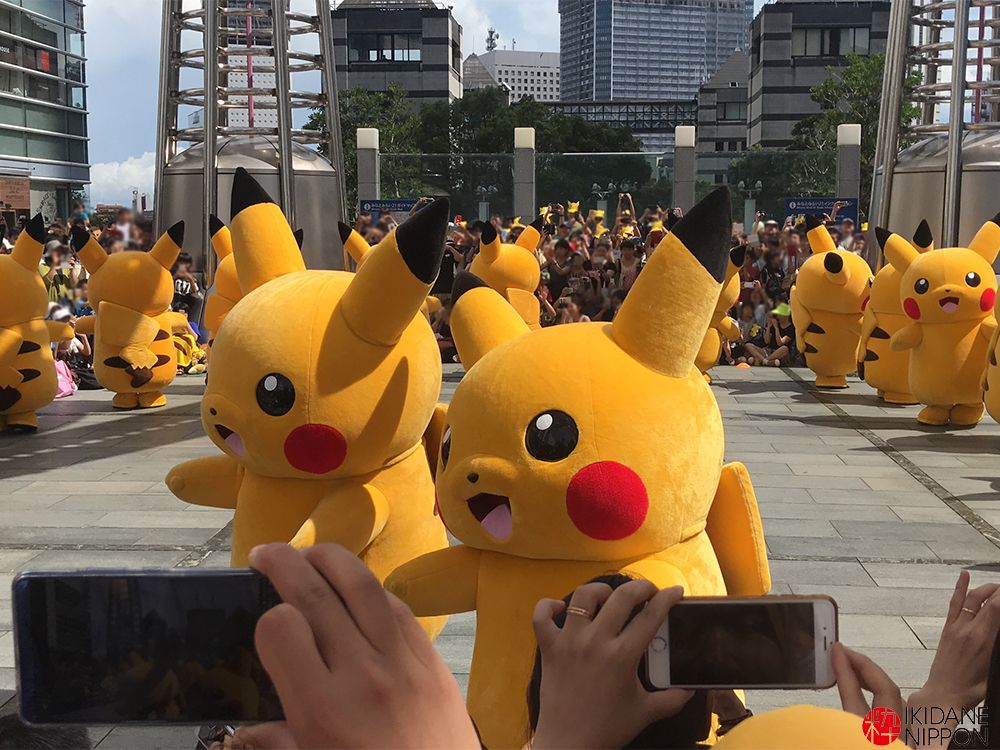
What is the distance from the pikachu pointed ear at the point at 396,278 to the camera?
351cm

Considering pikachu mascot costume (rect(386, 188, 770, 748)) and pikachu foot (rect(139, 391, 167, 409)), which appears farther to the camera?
pikachu foot (rect(139, 391, 167, 409))

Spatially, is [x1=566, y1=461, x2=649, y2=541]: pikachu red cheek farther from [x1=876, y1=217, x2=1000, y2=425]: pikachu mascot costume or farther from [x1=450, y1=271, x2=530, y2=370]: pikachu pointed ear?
[x1=876, y1=217, x2=1000, y2=425]: pikachu mascot costume

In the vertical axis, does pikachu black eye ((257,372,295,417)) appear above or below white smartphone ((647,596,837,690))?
below

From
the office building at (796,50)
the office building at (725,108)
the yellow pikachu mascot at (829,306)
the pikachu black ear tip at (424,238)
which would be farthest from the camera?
the office building at (725,108)

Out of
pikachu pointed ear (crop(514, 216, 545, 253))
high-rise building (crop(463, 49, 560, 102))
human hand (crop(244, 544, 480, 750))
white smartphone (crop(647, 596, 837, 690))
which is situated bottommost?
white smartphone (crop(647, 596, 837, 690))

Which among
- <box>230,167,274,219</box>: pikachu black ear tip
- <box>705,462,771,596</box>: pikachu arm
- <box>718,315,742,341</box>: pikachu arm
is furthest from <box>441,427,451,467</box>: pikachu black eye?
<box>718,315,742,341</box>: pikachu arm

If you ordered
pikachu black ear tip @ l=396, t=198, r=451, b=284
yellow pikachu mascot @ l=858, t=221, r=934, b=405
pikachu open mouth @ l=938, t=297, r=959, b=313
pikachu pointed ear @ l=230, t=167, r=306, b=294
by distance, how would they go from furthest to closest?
yellow pikachu mascot @ l=858, t=221, r=934, b=405
pikachu open mouth @ l=938, t=297, r=959, b=313
pikachu pointed ear @ l=230, t=167, r=306, b=294
pikachu black ear tip @ l=396, t=198, r=451, b=284

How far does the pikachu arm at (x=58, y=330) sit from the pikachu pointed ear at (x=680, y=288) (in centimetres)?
803

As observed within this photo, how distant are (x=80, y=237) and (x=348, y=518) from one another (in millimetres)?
A: 7633

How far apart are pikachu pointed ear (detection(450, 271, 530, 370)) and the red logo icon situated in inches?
90.1

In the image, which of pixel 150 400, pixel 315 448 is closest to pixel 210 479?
pixel 315 448

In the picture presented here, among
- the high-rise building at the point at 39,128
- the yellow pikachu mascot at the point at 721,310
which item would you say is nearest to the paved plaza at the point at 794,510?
the yellow pikachu mascot at the point at 721,310

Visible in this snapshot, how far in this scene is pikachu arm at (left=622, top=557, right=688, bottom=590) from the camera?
2.87 meters

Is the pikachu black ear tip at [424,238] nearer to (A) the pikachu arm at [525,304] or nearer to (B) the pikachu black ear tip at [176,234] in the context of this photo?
(B) the pikachu black ear tip at [176,234]
